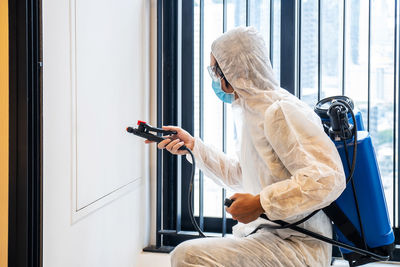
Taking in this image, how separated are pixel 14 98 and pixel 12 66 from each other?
86 mm

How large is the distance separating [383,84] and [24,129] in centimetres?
158

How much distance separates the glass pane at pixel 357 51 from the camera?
6.65 ft

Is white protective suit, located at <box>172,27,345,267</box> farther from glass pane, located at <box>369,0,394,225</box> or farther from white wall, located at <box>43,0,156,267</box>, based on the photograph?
glass pane, located at <box>369,0,394,225</box>

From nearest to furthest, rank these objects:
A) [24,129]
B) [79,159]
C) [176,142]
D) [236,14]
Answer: [24,129] < [79,159] < [176,142] < [236,14]

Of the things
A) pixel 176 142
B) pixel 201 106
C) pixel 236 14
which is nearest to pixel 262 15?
pixel 236 14

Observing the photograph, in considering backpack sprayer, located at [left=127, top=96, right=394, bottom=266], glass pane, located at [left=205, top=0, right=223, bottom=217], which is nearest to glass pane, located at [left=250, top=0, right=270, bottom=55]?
glass pane, located at [left=205, top=0, right=223, bottom=217]

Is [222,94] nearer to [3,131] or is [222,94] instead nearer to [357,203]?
[357,203]

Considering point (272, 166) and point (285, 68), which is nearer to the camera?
point (272, 166)

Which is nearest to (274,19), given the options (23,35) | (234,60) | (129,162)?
(234,60)

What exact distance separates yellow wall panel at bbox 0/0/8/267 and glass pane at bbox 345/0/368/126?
58.6 inches

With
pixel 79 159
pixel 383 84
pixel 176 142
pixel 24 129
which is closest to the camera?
pixel 24 129

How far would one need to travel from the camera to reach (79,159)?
145cm

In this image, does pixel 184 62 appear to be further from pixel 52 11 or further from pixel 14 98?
pixel 14 98

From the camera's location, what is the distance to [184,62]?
223 cm
